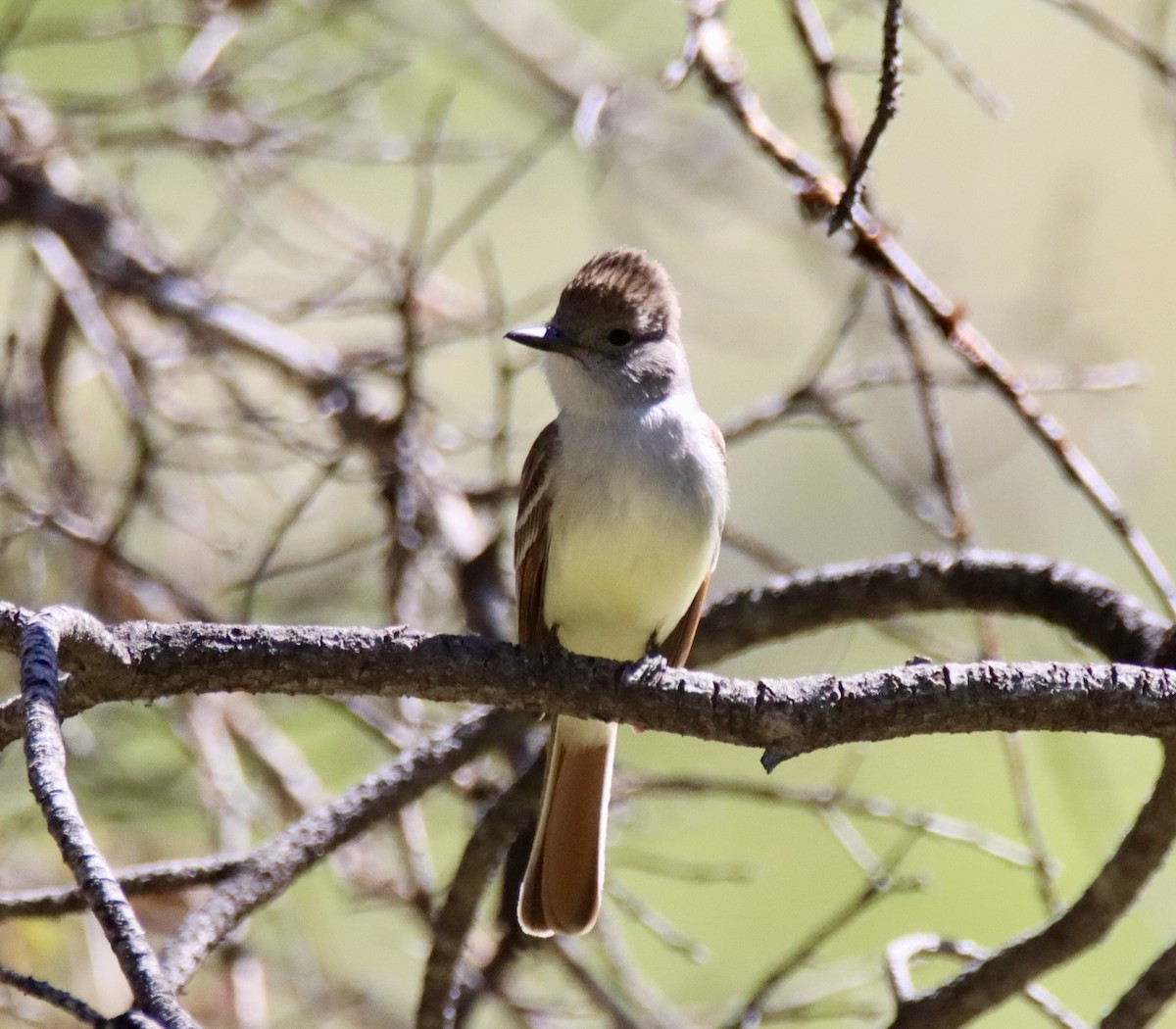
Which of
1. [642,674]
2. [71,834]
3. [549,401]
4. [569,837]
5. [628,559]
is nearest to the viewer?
[71,834]

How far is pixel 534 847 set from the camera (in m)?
3.62

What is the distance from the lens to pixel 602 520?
3439 millimetres

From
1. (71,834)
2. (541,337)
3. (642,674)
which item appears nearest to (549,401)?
(541,337)

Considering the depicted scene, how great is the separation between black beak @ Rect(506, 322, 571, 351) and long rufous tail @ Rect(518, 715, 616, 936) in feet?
2.93

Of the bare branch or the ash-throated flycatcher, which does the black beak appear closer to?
the ash-throated flycatcher

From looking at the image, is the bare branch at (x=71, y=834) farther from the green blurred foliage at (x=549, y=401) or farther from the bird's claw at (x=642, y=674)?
the green blurred foliage at (x=549, y=401)

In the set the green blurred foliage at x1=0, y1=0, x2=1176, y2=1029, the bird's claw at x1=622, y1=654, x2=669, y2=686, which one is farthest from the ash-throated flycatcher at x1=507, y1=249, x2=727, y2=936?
the bird's claw at x1=622, y1=654, x2=669, y2=686

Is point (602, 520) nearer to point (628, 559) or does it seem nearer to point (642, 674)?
point (628, 559)

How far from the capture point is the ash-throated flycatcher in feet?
11.3

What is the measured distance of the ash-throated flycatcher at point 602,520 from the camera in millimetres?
3453

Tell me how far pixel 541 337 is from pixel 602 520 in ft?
1.73

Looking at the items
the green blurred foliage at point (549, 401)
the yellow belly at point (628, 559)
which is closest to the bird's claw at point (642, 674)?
the yellow belly at point (628, 559)

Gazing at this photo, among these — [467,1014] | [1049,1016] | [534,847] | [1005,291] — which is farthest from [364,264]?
[1005,291]

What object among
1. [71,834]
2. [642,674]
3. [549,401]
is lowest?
[71,834]
